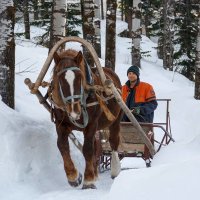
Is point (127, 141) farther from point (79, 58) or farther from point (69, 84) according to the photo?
point (69, 84)

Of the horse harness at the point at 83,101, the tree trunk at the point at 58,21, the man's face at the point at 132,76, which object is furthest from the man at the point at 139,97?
the horse harness at the point at 83,101

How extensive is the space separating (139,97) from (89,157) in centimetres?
303

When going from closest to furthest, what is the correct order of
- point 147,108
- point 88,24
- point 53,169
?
point 53,169 → point 147,108 → point 88,24

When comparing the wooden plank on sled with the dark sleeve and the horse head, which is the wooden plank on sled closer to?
the dark sleeve

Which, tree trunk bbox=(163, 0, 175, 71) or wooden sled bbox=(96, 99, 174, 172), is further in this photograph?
tree trunk bbox=(163, 0, 175, 71)

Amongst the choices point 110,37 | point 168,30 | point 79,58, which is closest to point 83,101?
point 79,58

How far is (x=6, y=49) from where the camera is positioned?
301 inches

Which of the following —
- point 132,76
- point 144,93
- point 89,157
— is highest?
point 132,76

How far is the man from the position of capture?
9.00 m

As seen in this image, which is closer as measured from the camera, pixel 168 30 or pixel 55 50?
pixel 55 50

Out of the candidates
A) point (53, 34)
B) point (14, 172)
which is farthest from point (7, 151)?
point (53, 34)

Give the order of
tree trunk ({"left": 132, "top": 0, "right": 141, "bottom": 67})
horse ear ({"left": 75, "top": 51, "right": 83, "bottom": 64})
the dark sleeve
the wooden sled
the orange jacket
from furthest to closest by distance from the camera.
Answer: tree trunk ({"left": 132, "top": 0, "right": 141, "bottom": 67}), the orange jacket, the dark sleeve, the wooden sled, horse ear ({"left": 75, "top": 51, "right": 83, "bottom": 64})

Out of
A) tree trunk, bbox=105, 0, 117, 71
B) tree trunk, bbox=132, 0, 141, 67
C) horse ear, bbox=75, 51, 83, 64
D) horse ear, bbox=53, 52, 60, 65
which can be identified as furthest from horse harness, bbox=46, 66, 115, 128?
tree trunk, bbox=132, 0, 141, 67

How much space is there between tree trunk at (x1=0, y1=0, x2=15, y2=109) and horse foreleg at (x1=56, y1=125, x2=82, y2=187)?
173cm
